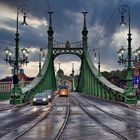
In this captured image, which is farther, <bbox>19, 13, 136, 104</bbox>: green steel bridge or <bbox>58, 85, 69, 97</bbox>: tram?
<bbox>58, 85, 69, 97</bbox>: tram

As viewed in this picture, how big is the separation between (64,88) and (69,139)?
7639 cm

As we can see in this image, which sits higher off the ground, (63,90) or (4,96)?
(63,90)

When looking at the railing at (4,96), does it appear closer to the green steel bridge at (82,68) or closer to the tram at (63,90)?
the green steel bridge at (82,68)

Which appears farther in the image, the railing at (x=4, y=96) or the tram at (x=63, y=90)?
the tram at (x=63, y=90)

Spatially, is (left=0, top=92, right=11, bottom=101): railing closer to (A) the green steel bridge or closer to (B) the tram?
(A) the green steel bridge

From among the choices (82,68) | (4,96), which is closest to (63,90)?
(82,68)

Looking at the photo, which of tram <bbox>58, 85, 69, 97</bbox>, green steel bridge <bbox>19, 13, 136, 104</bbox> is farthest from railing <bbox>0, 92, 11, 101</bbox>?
tram <bbox>58, 85, 69, 97</bbox>

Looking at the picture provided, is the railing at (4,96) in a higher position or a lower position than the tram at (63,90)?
lower

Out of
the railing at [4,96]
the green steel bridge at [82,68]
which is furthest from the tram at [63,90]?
the railing at [4,96]

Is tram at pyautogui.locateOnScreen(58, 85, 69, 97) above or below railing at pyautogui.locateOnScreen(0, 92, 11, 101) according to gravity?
above

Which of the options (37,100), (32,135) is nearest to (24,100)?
(37,100)

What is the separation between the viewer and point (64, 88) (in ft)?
304

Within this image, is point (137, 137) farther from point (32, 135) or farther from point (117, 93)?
point (117, 93)

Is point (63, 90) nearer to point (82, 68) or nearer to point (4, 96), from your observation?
point (82, 68)
